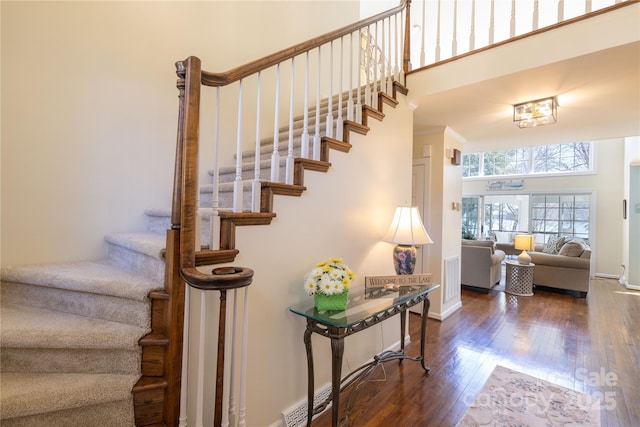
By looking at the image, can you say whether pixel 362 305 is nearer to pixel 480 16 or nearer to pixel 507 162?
pixel 480 16

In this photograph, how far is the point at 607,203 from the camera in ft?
21.2

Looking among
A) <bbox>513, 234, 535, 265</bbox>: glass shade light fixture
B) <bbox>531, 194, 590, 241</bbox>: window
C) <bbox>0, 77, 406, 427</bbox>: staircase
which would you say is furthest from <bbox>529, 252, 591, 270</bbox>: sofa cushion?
<bbox>0, 77, 406, 427</bbox>: staircase

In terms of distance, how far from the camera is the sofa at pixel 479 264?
4.81 meters

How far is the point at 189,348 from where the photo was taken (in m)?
1.32

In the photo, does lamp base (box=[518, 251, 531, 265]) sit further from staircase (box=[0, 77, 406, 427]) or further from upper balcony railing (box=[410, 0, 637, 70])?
staircase (box=[0, 77, 406, 427])

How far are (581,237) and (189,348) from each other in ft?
28.3

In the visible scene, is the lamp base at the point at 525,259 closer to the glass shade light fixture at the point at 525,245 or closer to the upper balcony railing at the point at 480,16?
the glass shade light fixture at the point at 525,245

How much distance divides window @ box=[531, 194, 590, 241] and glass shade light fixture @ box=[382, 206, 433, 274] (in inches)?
270

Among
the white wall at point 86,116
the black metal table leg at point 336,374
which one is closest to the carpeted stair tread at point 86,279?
the white wall at point 86,116

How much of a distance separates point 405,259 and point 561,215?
708 cm

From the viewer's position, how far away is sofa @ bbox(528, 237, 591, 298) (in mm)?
4633

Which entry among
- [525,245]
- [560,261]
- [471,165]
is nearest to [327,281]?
[525,245]

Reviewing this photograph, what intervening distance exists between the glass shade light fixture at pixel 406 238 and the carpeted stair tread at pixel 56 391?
71.7 inches

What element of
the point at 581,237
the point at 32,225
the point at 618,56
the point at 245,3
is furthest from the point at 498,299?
the point at 32,225
